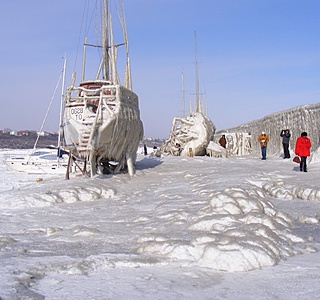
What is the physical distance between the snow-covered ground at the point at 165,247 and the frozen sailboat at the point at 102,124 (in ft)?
9.78

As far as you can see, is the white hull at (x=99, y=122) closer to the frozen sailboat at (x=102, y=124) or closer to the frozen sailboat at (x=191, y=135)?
the frozen sailboat at (x=102, y=124)

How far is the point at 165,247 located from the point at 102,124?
7.50 meters

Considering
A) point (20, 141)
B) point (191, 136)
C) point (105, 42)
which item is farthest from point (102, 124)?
point (20, 141)

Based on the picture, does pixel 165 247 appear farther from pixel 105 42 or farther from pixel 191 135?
pixel 191 135

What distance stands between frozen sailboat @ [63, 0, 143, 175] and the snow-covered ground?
2979 millimetres

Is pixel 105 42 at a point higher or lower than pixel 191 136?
higher

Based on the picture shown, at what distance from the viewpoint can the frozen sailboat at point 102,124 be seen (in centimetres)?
1139

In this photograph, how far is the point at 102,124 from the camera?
11336 millimetres

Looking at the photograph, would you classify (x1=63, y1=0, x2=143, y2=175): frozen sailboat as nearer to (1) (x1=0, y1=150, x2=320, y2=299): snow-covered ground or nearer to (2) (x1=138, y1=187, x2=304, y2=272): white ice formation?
(1) (x1=0, y1=150, x2=320, y2=299): snow-covered ground

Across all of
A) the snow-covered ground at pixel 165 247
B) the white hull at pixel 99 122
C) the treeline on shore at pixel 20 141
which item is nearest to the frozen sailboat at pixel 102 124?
the white hull at pixel 99 122

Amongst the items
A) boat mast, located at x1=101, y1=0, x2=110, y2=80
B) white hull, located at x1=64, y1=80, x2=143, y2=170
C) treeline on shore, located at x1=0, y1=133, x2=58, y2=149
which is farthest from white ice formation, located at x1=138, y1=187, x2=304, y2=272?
treeline on shore, located at x1=0, y1=133, x2=58, y2=149

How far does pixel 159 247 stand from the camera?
4.23 metres

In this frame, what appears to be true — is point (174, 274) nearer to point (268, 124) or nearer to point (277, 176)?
point (277, 176)

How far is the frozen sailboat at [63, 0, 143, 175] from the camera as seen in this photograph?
11391 mm
